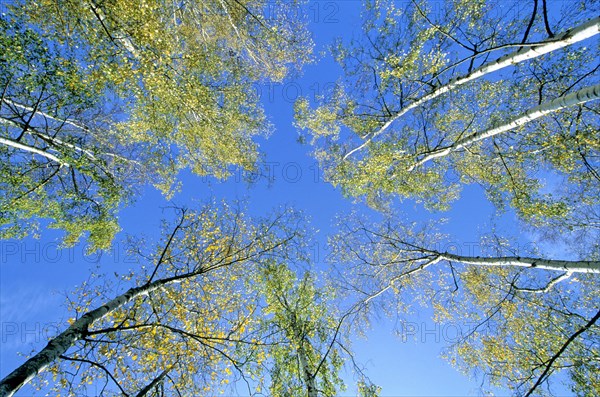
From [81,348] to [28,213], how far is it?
7.51m

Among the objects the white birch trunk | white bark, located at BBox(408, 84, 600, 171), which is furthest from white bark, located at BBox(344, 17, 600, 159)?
the white birch trunk

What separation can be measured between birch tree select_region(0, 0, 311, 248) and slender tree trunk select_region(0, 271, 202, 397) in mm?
3274

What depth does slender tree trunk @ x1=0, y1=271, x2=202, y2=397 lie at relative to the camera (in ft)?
8.66

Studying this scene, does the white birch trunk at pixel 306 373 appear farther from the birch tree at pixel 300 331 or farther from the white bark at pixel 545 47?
the white bark at pixel 545 47

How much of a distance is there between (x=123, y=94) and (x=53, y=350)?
4921mm

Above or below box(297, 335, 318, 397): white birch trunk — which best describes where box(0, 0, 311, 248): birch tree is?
above

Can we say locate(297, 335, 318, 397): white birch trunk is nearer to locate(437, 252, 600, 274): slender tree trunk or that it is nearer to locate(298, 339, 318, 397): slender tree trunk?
locate(298, 339, 318, 397): slender tree trunk

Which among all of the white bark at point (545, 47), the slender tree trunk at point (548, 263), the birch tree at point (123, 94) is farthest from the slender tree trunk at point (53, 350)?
the white bark at point (545, 47)

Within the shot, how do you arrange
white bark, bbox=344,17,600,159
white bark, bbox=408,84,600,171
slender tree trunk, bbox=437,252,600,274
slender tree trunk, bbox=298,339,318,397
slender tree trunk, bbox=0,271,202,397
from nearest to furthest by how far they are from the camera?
slender tree trunk, bbox=0,271,202,397 → white bark, bbox=344,17,600,159 → white bark, bbox=408,84,600,171 → slender tree trunk, bbox=437,252,600,274 → slender tree trunk, bbox=298,339,318,397

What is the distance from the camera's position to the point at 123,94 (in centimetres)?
583

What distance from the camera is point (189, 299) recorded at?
539 cm

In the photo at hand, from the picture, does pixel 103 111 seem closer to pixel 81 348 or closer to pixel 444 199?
pixel 81 348

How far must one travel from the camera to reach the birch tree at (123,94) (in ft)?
15.7

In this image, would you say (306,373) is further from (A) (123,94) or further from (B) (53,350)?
(A) (123,94)
